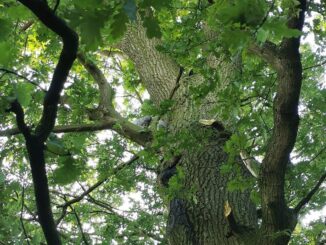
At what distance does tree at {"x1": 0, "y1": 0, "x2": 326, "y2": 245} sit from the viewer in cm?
163

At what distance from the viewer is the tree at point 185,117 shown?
5.33 ft

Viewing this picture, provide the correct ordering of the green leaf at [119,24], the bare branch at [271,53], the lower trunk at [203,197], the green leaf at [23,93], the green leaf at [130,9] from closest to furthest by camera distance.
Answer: the green leaf at [130,9]
the green leaf at [119,24]
the green leaf at [23,93]
the bare branch at [271,53]
the lower trunk at [203,197]

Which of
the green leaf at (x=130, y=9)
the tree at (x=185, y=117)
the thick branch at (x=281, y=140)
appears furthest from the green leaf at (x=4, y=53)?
the thick branch at (x=281, y=140)

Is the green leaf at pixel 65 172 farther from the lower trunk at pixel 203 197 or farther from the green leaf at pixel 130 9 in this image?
the lower trunk at pixel 203 197

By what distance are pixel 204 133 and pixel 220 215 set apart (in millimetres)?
724

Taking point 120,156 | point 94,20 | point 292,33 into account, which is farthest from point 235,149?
point 120,156

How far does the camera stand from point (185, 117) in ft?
15.1

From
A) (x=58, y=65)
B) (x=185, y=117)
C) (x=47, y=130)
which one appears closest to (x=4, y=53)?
(x=58, y=65)

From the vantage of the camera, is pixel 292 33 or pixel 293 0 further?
pixel 293 0

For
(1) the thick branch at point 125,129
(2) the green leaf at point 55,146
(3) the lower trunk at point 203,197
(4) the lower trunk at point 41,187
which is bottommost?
(4) the lower trunk at point 41,187

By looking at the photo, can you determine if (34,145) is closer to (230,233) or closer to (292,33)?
(292,33)

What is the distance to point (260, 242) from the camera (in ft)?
9.63

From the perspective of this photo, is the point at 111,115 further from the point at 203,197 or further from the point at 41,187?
the point at 41,187

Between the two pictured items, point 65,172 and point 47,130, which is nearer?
point 47,130
